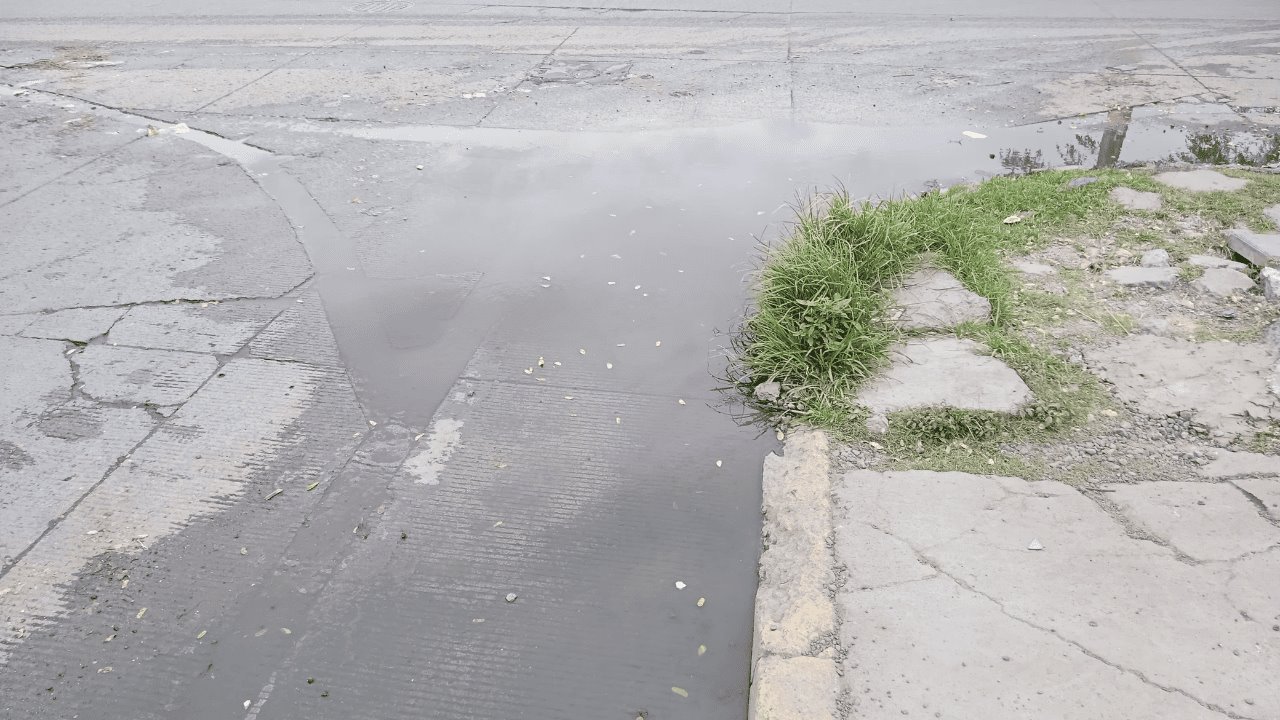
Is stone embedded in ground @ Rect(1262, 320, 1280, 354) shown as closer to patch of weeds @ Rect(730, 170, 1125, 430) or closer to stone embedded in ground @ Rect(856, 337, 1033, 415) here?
patch of weeds @ Rect(730, 170, 1125, 430)

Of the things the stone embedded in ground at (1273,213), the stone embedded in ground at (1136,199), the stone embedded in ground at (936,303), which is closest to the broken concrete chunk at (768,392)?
the stone embedded in ground at (936,303)

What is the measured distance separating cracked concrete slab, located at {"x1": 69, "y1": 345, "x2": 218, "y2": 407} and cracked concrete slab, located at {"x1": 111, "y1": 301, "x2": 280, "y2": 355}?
0.22ft

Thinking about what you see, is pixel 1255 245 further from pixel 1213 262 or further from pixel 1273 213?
pixel 1273 213

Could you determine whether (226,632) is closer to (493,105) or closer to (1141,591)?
(1141,591)

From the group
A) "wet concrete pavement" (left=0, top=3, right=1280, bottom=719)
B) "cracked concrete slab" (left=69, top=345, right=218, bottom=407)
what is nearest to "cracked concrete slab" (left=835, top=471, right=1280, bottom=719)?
"wet concrete pavement" (left=0, top=3, right=1280, bottom=719)

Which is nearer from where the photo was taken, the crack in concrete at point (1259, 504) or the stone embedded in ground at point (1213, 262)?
the crack in concrete at point (1259, 504)

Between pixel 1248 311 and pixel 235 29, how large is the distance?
30.3ft

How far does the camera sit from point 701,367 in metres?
3.42

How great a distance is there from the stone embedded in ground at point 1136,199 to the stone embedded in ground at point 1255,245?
1.40 ft

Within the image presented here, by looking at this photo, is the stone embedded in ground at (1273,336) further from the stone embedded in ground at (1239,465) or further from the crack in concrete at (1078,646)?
the crack in concrete at (1078,646)

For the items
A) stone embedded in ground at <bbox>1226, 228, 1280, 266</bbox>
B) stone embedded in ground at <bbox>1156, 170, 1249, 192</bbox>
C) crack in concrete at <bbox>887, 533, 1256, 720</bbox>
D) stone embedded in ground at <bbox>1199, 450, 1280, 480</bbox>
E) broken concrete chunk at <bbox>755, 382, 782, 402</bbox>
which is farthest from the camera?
stone embedded in ground at <bbox>1156, 170, 1249, 192</bbox>

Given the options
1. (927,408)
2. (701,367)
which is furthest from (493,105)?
(927,408)

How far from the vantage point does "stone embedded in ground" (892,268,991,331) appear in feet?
11.5

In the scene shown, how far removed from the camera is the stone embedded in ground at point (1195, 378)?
9.64 ft
